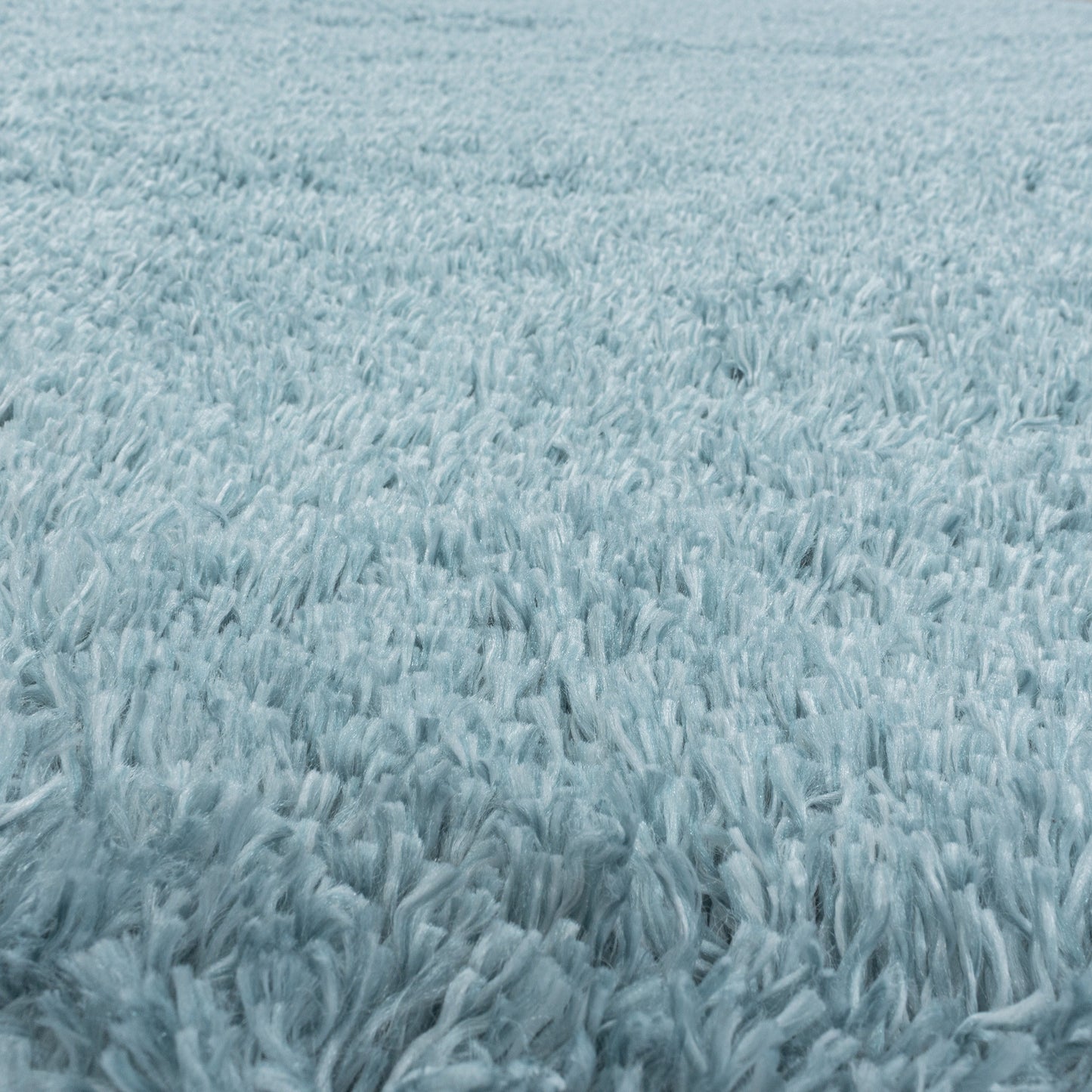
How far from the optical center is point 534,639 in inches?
14.8

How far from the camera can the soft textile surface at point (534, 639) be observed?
23 centimetres

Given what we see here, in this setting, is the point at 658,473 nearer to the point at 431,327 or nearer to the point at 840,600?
the point at 840,600

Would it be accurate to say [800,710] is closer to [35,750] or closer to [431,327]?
[35,750]

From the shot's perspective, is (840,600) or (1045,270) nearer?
(840,600)

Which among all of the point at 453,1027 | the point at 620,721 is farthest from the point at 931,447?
the point at 453,1027

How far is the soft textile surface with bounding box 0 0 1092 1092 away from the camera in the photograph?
0.76ft

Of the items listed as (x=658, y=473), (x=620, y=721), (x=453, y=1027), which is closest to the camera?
(x=453, y=1027)

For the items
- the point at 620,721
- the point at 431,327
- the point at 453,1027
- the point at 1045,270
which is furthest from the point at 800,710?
the point at 1045,270

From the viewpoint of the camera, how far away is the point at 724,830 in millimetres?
289

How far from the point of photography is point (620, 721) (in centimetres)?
33

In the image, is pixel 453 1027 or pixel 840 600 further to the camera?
pixel 840 600

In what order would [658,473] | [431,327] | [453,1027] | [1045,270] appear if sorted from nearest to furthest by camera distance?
[453,1027] < [658,473] < [431,327] < [1045,270]

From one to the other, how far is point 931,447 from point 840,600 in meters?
0.16

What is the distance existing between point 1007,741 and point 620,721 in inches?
4.9
